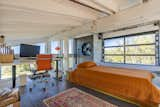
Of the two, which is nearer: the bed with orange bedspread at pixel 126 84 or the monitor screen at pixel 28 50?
the bed with orange bedspread at pixel 126 84

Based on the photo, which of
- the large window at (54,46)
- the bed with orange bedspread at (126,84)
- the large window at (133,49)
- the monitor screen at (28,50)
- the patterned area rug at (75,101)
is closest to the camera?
the bed with orange bedspread at (126,84)

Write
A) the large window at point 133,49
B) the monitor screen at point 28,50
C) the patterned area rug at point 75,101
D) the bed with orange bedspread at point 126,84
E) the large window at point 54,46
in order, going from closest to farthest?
the bed with orange bedspread at point 126,84 < the patterned area rug at point 75,101 < the large window at point 133,49 < the monitor screen at point 28,50 < the large window at point 54,46

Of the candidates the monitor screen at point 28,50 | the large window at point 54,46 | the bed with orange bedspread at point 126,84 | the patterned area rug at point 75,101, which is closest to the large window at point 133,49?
the bed with orange bedspread at point 126,84

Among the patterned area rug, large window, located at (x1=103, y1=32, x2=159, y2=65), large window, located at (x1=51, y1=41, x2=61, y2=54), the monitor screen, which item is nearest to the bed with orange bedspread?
the patterned area rug

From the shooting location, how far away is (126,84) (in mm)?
2578

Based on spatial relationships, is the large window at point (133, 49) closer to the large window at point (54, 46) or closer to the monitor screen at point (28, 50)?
the monitor screen at point (28, 50)

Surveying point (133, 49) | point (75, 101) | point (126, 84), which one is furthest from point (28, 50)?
point (133, 49)

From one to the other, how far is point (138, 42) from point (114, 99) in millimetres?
1854

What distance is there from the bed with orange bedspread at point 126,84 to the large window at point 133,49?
0.60 m

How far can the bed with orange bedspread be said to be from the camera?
221 cm

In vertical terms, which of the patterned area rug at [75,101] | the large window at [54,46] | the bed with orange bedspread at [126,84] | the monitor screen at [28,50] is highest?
the large window at [54,46]

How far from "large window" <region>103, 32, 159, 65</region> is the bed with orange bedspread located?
60 cm

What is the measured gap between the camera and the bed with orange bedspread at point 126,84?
221 centimetres

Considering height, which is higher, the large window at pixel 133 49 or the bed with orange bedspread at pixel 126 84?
the large window at pixel 133 49
